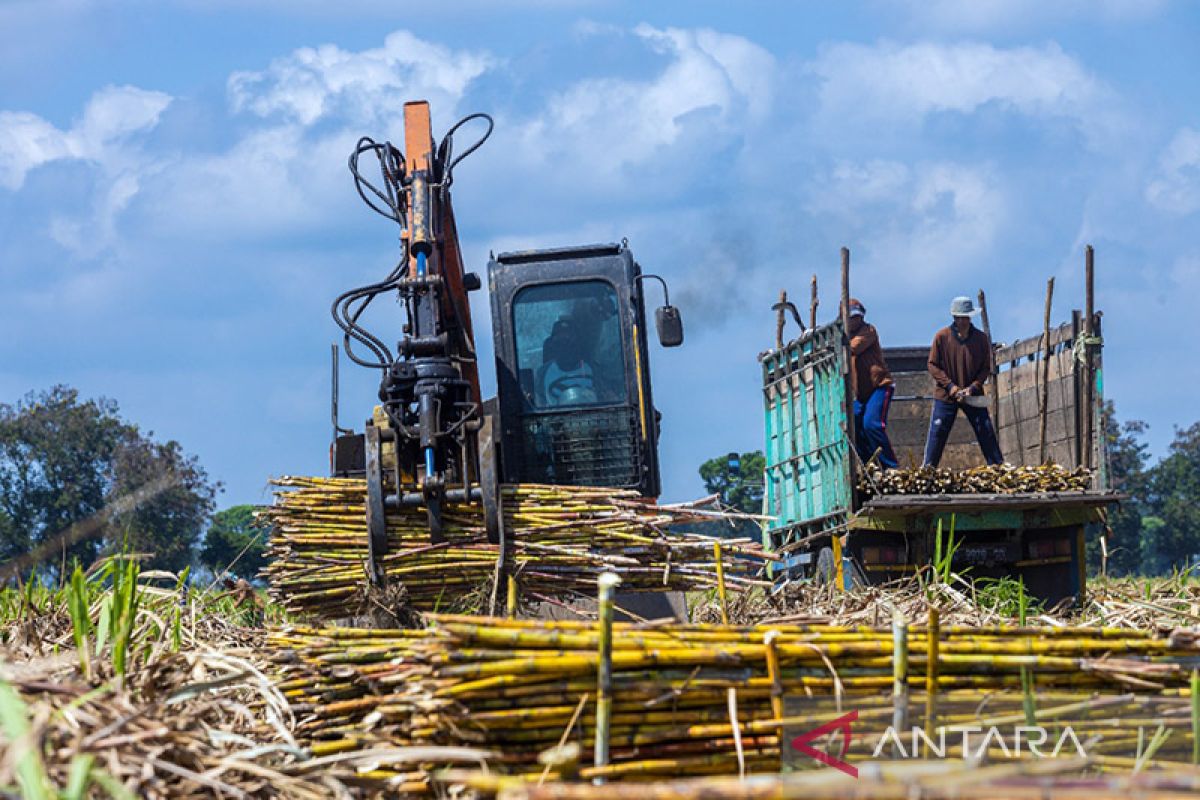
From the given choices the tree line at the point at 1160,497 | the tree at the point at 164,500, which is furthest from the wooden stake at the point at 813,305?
the tree line at the point at 1160,497

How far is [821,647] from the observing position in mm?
5520

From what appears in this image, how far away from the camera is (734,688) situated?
548 centimetres

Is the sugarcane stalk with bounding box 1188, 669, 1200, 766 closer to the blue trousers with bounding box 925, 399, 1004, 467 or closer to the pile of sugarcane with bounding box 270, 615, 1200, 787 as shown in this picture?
the pile of sugarcane with bounding box 270, 615, 1200, 787

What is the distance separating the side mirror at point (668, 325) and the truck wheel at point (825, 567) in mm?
2914

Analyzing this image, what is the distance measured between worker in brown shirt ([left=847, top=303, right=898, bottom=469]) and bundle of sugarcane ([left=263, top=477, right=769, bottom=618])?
16.8ft

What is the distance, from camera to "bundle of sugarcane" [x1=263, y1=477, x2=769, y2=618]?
995 cm

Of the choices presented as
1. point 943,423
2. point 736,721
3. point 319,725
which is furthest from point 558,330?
point 736,721

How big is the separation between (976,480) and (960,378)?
209 cm

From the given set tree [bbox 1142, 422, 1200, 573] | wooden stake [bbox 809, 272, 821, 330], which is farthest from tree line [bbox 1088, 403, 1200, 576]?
wooden stake [bbox 809, 272, 821, 330]

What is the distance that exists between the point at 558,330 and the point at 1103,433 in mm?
5130

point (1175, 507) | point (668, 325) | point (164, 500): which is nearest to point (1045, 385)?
point (668, 325)

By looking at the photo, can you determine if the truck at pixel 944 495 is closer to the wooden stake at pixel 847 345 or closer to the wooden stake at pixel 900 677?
the wooden stake at pixel 847 345

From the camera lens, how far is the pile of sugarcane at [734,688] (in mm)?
5367

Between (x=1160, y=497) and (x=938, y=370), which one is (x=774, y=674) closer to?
(x=938, y=370)
